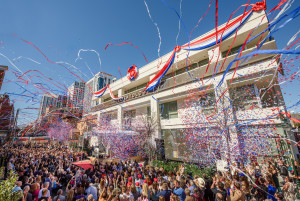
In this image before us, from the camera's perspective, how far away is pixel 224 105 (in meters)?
10.5

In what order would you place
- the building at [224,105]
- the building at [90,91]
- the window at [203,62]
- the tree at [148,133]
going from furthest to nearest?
the building at [90,91]
the window at [203,62]
the tree at [148,133]
the building at [224,105]

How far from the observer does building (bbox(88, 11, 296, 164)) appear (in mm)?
9461

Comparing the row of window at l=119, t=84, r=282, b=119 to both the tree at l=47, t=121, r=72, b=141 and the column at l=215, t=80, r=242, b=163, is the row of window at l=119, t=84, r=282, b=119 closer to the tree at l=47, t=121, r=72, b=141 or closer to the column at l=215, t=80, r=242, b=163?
the column at l=215, t=80, r=242, b=163

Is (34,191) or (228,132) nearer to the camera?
(34,191)

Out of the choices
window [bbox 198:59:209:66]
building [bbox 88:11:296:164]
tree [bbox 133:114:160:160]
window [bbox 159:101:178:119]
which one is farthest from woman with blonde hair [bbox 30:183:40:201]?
window [bbox 198:59:209:66]

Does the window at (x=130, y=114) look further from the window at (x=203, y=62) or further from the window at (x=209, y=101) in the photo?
the window at (x=203, y=62)

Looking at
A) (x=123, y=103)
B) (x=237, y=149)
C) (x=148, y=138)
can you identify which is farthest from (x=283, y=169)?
(x=123, y=103)

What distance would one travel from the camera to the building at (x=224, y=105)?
946cm

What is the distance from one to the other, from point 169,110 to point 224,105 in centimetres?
803

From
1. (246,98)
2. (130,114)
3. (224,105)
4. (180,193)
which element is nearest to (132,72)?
(130,114)

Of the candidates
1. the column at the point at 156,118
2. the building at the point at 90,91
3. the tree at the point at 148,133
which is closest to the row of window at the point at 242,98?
the column at the point at 156,118

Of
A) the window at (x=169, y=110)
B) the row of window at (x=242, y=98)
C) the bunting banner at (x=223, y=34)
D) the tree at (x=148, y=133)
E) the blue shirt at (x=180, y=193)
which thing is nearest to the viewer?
the blue shirt at (x=180, y=193)

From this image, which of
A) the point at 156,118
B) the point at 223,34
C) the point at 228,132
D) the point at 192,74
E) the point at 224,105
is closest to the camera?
the point at 228,132

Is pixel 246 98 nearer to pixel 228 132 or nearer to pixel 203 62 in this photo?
pixel 228 132
